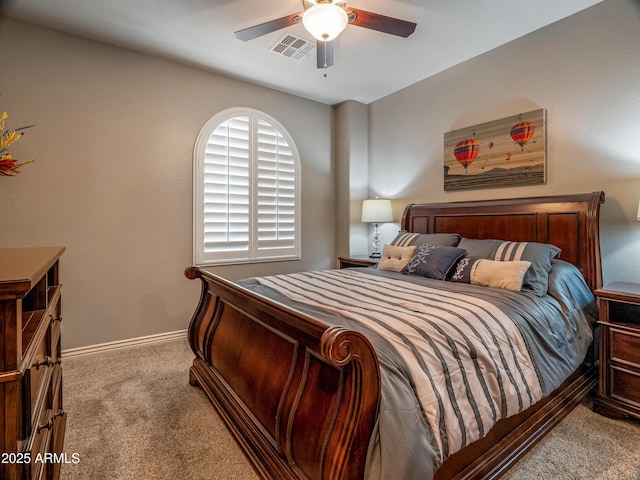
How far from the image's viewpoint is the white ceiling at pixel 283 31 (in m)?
2.46

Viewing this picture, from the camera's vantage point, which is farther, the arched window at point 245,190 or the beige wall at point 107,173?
the arched window at point 245,190

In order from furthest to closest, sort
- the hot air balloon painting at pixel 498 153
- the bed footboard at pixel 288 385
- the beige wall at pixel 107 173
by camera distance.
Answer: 1. the hot air balloon painting at pixel 498 153
2. the beige wall at pixel 107 173
3. the bed footboard at pixel 288 385

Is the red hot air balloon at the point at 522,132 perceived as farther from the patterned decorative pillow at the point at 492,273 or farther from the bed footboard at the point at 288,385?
the bed footboard at the point at 288,385

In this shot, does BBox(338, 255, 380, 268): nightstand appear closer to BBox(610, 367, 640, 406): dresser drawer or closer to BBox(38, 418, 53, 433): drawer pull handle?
BBox(610, 367, 640, 406): dresser drawer

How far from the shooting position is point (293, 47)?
3.02 m

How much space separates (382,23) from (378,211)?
2.15 metres

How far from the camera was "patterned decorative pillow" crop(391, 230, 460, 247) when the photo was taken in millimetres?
2930

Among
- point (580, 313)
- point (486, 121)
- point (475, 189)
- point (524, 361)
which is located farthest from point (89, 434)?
point (486, 121)

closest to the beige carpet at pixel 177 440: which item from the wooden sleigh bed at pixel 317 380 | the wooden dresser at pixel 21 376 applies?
the wooden sleigh bed at pixel 317 380

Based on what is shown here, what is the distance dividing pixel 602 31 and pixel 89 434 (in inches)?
174

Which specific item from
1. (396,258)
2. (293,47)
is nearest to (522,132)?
(396,258)

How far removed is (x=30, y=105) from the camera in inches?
106

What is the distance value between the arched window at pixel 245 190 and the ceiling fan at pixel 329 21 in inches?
55.7

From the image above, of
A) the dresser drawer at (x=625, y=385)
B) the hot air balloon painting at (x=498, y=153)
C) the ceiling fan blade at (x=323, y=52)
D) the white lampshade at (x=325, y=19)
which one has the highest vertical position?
the ceiling fan blade at (x=323, y=52)
